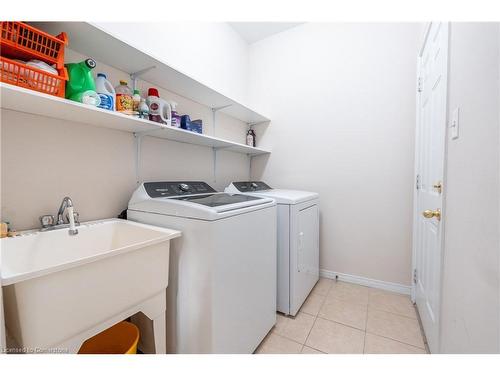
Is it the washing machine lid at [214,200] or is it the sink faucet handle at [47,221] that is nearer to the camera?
the sink faucet handle at [47,221]

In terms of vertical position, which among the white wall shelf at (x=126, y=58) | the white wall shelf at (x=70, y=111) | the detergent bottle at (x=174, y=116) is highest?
the white wall shelf at (x=126, y=58)

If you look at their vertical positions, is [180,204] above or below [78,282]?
above

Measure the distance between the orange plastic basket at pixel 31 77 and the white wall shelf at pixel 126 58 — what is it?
0.92 ft

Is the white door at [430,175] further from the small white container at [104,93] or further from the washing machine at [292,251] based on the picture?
the small white container at [104,93]

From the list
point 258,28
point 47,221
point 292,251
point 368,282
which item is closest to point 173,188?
point 47,221

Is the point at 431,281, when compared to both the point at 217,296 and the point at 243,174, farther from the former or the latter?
the point at 243,174

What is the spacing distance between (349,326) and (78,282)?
1873 millimetres

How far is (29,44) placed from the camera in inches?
34.9

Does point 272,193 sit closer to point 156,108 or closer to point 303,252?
point 303,252

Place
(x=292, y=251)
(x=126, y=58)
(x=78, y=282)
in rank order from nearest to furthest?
(x=78, y=282) → (x=126, y=58) → (x=292, y=251)

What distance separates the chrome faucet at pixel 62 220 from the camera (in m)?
1.11

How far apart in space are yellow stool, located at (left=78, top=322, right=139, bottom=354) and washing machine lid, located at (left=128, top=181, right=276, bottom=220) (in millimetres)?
691

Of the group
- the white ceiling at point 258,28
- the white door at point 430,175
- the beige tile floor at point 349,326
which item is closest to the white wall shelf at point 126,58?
the white ceiling at point 258,28
